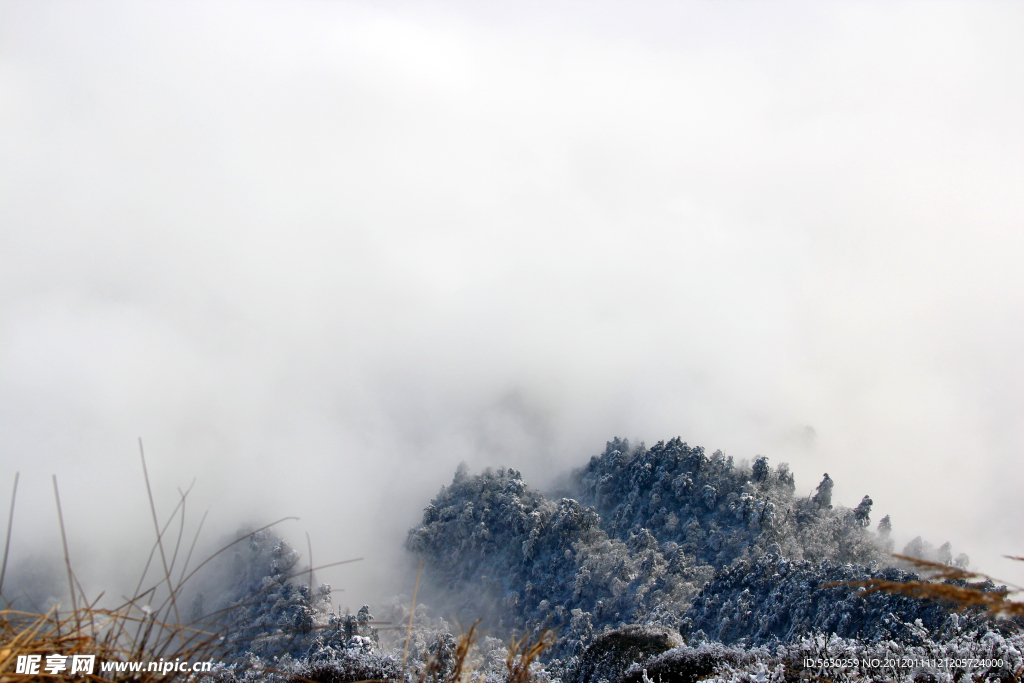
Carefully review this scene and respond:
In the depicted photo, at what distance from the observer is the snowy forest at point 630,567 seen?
26.1 m

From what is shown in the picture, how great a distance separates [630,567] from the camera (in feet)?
129

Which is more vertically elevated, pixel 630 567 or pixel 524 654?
pixel 630 567

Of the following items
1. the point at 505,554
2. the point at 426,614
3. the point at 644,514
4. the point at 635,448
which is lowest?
the point at 426,614

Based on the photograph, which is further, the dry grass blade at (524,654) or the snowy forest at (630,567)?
the snowy forest at (630,567)

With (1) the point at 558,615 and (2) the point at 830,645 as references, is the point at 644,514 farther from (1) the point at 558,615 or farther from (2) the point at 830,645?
(2) the point at 830,645

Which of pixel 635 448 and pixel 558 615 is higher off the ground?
pixel 635 448

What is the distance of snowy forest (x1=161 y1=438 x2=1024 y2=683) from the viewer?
85.7ft

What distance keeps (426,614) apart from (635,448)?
20.6m

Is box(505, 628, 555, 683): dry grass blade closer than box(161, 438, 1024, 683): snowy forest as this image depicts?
Yes

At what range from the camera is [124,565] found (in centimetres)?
7562

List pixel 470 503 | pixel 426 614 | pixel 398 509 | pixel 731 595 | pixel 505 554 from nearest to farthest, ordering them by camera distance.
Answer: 1. pixel 731 595
2. pixel 426 614
3. pixel 505 554
4. pixel 470 503
5. pixel 398 509

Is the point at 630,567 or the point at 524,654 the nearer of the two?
the point at 524,654

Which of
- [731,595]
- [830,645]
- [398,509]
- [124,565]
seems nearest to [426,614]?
[731,595]

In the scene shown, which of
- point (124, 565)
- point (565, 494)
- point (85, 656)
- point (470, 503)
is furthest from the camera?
point (124, 565)
